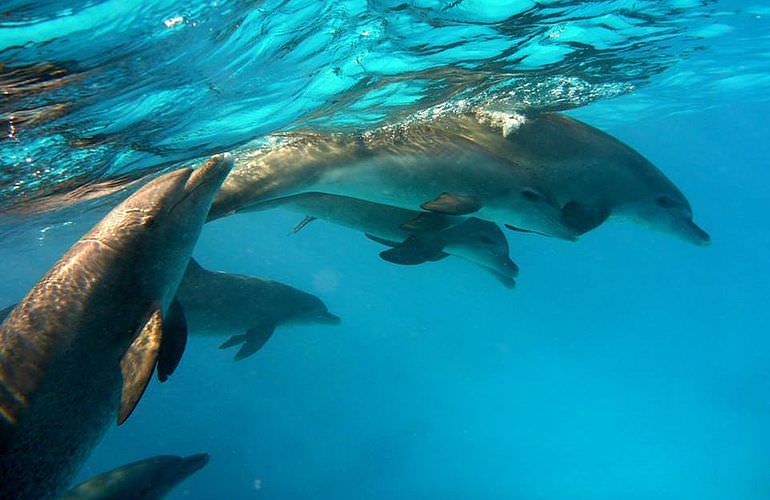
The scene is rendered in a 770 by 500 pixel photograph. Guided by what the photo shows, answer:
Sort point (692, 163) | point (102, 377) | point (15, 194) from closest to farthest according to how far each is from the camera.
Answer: point (102, 377) < point (15, 194) < point (692, 163)

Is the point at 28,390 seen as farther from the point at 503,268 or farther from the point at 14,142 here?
the point at 14,142

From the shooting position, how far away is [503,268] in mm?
7961

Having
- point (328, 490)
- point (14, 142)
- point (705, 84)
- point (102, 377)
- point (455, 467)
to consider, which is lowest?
point (455, 467)

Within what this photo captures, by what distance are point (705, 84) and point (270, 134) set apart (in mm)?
15441

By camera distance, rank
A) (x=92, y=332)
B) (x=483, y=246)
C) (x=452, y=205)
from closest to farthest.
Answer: (x=92, y=332) → (x=452, y=205) → (x=483, y=246)

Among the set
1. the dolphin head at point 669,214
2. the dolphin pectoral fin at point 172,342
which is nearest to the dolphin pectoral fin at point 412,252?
the dolphin pectoral fin at point 172,342

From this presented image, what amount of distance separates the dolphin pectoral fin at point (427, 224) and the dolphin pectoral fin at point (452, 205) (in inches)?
13.2

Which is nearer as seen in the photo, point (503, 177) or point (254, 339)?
point (503, 177)

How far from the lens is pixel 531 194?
638 cm

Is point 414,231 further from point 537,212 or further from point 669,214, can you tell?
point 669,214

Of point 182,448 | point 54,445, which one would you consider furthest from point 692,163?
point 54,445

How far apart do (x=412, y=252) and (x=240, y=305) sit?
6208mm

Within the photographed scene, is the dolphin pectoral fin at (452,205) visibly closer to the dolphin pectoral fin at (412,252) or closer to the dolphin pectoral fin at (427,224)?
the dolphin pectoral fin at (427,224)

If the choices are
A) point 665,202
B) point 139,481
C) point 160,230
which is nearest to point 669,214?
point 665,202
